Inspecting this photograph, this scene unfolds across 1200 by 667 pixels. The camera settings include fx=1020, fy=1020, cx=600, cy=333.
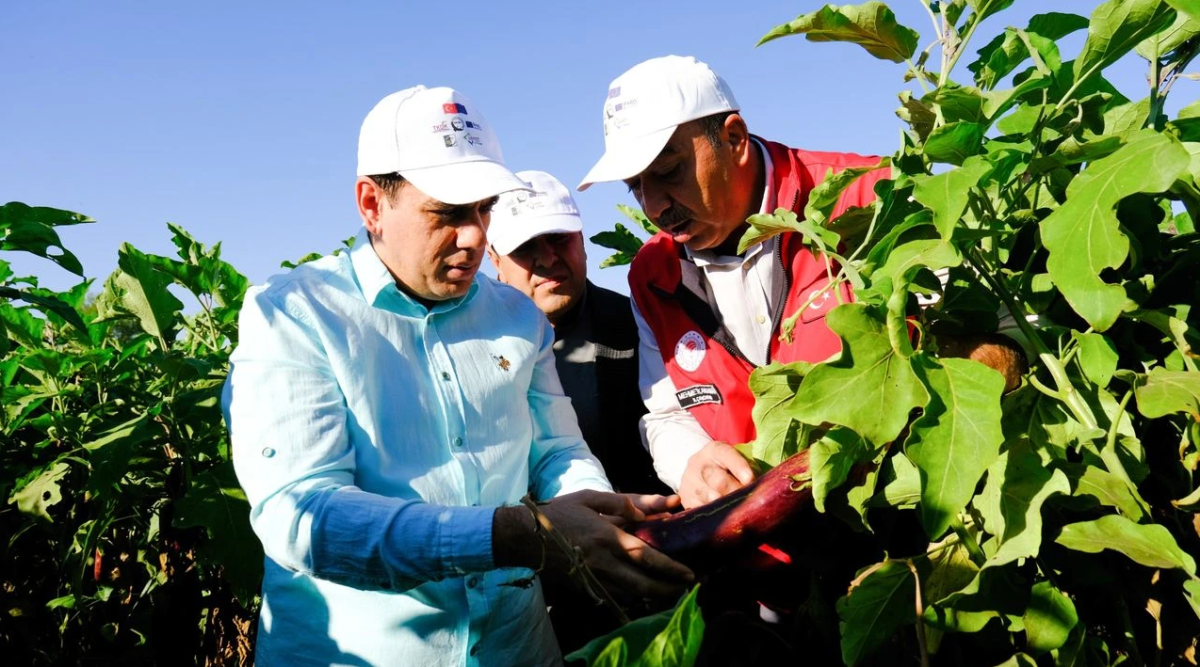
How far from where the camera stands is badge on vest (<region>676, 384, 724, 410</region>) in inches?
122

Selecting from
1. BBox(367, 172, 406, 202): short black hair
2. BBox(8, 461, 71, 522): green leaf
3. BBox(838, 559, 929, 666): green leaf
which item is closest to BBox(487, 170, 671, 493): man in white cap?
BBox(367, 172, 406, 202): short black hair

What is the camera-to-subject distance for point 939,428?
1454 millimetres

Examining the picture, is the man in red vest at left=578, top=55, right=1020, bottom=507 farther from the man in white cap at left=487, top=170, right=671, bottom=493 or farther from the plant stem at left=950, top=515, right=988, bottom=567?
the plant stem at left=950, top=515, right=988, bottom=567

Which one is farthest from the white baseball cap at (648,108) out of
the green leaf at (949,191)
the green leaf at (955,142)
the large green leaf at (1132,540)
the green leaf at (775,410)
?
the large green leaf at (1132,540)

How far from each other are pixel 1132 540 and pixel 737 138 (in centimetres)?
202

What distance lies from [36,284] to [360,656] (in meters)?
3.57

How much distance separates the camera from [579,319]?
4125mm

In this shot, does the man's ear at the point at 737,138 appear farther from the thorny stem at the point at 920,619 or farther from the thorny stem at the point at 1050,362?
the thorny stem at the point at 920,619

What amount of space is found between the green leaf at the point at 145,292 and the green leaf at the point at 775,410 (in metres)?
2.71

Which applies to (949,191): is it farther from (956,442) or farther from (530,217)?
(530,217)

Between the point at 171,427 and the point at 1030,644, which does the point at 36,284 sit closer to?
the point at 171,427

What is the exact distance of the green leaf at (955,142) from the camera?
1.59m

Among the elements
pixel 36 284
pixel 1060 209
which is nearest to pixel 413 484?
pixel 1060 209

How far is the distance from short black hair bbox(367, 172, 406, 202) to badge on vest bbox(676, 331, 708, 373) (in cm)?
112
